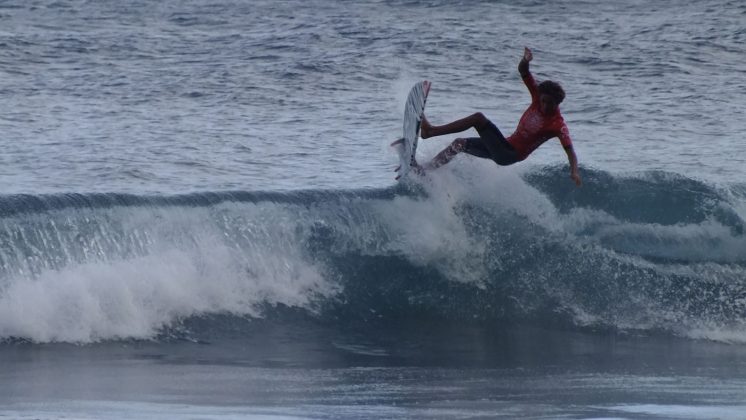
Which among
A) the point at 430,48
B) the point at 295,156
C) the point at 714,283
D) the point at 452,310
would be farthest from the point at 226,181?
the point at 430,48

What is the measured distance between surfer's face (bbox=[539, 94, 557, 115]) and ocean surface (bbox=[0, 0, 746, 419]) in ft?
6.74

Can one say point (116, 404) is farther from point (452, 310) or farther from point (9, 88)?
point (9, 88)

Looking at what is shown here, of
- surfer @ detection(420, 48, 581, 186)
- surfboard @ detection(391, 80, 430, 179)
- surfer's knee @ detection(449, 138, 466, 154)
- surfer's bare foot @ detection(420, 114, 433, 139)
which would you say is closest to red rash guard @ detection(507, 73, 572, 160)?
surfer @ detection(420, 48, 581, 186)

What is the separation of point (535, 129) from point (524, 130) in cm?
11

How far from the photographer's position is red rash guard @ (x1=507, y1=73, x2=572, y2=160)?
10.4 metres

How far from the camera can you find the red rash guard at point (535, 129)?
1038 centimetres

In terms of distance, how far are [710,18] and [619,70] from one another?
495cm

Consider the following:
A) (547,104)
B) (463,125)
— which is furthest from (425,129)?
(547,104)

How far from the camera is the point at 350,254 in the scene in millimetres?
12352

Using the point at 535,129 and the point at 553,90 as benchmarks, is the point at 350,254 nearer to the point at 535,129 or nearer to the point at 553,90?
the point at 535,129

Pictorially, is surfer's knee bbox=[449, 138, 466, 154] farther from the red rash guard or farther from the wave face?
the wave face

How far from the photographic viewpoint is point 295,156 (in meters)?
15.8

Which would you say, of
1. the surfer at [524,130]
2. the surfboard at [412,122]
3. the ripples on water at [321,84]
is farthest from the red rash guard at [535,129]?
the ripples on water at [321,84]

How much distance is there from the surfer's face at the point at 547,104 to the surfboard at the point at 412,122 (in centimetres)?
106
